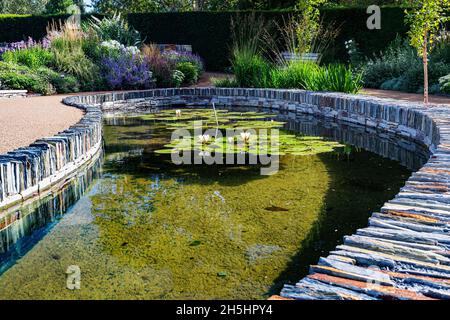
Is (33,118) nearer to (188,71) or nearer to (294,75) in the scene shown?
(294,75)

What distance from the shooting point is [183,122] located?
6.94 m

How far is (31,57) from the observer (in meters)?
10.9

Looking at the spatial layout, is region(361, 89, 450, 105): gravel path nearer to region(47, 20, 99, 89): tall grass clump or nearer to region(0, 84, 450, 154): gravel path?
region(0, 84, 450, 154): gravel path

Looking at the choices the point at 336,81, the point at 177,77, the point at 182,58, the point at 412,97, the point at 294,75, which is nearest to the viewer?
the point at 412,97

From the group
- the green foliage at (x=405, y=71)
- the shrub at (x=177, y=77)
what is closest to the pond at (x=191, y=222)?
the green foliage at (x=405, y=71)

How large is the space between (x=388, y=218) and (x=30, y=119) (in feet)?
16.4

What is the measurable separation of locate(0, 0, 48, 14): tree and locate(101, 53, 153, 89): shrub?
2557 centimetres

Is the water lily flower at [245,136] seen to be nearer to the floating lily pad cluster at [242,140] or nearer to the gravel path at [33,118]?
the floating lily pad cluster at [242,140]

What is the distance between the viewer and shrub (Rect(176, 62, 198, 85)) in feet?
36.7

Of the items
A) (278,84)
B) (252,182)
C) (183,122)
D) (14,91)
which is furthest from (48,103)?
(252,182)

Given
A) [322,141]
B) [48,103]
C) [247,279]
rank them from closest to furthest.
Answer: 1. [247,279]
2. [322,141]
3. [48,103]

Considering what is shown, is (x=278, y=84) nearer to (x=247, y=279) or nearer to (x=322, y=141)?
(x=322, y=141)

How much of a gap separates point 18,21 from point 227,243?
1631 centimetres

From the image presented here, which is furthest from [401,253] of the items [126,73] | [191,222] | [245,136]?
[126,73]
